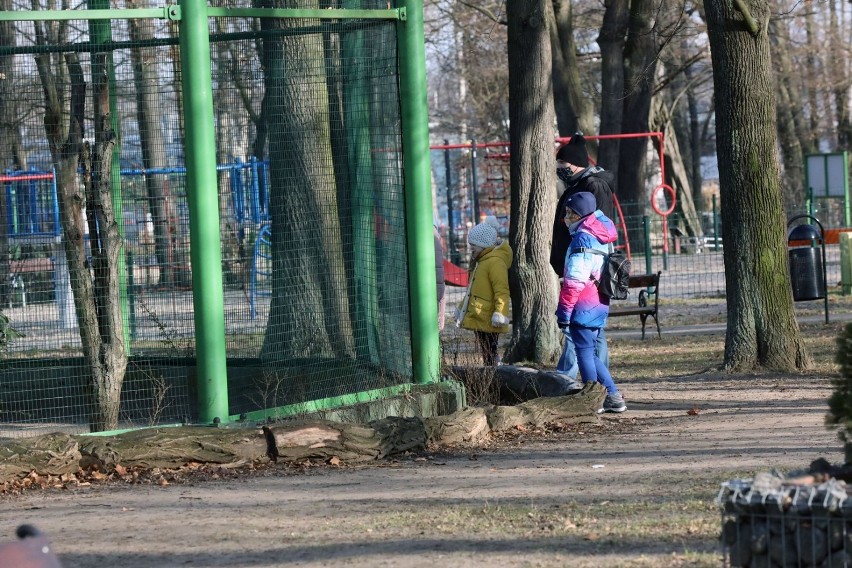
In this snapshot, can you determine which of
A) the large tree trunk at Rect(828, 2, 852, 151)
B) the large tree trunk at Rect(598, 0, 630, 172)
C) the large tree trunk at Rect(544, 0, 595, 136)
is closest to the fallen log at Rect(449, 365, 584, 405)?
the large tree trunk at Rect(598, 0, 630, 172)

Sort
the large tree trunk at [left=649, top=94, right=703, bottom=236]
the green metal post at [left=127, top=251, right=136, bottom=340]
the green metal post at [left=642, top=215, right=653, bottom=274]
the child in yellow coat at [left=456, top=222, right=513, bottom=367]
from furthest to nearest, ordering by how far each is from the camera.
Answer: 1. the large tree trunk at [left=649, top=94, right=703, bottom=236]
2. the green metal post at [left=642, top=215, right=653, bottom=274]
3. the child in yellow coat at [left=456, top=222, right=513, bottom=367]
4. the green metal post at [left=127, top=251, right=136, bottom=340]

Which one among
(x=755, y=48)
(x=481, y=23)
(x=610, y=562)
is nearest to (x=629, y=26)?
(x=481, y=23)

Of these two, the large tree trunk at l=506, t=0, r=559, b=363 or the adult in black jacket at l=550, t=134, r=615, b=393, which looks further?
the large tree trunk at l=506, t=0, r=559, b=363

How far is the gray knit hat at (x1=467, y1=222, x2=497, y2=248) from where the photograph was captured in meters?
11.1

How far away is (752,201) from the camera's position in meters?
10.8

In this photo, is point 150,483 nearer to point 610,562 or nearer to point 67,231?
point 67,231

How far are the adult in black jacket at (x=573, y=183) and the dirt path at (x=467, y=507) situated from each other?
4.71 ft

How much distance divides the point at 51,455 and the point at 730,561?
425 centimetres

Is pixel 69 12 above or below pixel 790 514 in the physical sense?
above

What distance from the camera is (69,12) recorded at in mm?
7332

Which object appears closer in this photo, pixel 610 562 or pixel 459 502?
pixel 610 562

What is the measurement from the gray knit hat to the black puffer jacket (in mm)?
1781

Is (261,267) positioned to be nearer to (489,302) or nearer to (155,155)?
(155,155)

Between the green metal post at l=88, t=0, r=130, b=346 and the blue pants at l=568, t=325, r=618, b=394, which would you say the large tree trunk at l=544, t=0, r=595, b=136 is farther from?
the blue pants at l=568, t=325, r=618, b=394
